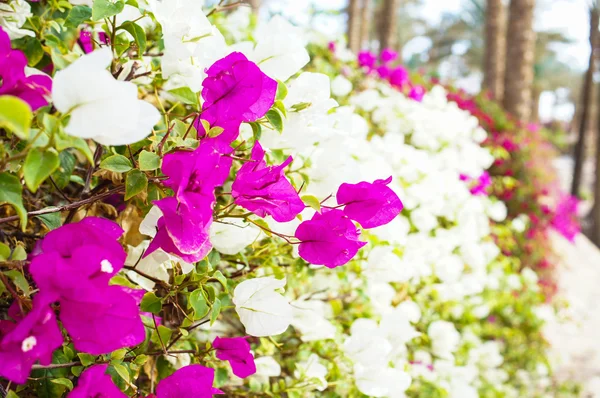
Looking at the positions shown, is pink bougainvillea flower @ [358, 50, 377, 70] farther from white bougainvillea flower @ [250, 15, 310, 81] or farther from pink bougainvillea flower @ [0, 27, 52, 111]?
pink bougainvillea flower @ [0, 27, 52, 111]

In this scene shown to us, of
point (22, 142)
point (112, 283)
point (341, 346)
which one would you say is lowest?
point (341, 346)

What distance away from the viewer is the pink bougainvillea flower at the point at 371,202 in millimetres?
817

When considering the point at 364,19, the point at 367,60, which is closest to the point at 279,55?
the point at 367,60

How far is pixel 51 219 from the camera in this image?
2.64 ft

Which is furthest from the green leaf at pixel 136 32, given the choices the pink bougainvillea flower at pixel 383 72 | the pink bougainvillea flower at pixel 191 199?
the pink bougainvillea flower at pixel 383 72

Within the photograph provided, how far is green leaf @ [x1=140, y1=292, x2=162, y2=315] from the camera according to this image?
2.81 ft

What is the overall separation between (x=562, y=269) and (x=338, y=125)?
6.17 metres

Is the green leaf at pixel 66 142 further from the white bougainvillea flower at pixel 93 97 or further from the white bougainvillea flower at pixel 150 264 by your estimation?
the white bougainvillea flower at pixel 150 264

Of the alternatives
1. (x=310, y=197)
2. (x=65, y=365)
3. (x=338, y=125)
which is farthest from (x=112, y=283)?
(x=338, y=125)

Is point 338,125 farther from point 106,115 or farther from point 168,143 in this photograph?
point 106,115

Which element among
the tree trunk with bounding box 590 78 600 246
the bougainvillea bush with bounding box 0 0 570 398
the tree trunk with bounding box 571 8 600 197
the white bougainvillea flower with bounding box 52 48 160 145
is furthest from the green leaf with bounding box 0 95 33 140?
the tree trunk with bounding box 571 8 600 197

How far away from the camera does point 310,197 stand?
2.82ft

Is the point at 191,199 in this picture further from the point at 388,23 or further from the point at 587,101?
the point at 587,101

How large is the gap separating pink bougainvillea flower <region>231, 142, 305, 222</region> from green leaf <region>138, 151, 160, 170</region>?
0.35ft
